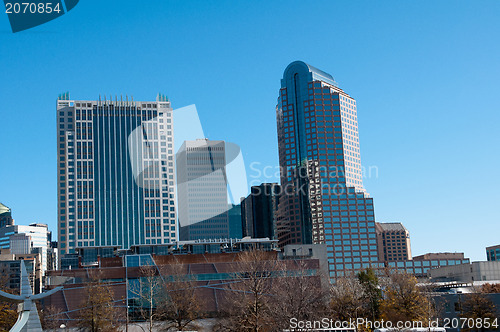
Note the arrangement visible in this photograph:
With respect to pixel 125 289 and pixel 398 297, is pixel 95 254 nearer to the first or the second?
pixel 125 289

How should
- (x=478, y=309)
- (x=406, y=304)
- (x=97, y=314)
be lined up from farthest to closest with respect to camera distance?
(x=478, y=309) < (x=97, y=314) < (x=406, y=304)

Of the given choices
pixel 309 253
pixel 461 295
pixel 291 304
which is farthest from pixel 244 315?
pixel 309 253

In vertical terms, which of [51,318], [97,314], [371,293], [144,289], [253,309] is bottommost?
[51,318]

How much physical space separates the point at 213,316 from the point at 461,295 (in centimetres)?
5109

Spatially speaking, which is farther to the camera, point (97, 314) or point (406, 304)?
point (97, 314)

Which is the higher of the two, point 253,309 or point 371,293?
point 253,309

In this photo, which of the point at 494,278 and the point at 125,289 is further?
the point at 494,278

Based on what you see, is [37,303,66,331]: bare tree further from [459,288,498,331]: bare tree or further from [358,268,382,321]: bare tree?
[459,288,498,331]: bare tree

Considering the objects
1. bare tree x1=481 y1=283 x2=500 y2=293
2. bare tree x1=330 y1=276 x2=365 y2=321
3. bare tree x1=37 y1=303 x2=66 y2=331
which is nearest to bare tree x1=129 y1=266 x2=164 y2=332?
bare tree x1=37 y1=303 x2=66 y2=331

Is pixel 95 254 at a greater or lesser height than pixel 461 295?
greater

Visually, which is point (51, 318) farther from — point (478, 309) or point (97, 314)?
point (478, 309)

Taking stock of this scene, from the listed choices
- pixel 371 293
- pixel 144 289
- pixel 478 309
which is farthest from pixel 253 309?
pixel 144 289

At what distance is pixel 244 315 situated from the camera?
3511 inches

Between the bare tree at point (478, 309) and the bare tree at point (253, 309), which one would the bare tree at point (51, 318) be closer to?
the bare tree at point (253, 309)
